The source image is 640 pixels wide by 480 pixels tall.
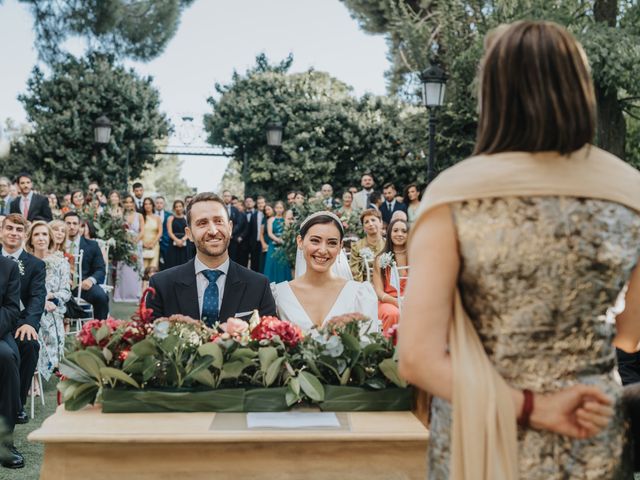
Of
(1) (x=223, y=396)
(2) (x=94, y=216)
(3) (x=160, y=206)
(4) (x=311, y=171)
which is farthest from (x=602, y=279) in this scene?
(4) (x=311, y=171)

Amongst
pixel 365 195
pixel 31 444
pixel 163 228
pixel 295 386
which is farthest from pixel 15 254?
pixel 163 228

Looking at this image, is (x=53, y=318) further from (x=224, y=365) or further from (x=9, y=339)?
(x=224, y=365)

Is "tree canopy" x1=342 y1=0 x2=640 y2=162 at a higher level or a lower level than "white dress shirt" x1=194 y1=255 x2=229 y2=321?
higher

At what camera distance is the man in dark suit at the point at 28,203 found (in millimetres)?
11289

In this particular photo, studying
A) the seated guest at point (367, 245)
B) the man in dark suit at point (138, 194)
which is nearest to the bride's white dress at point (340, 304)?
the seated guest at point (367, 245)

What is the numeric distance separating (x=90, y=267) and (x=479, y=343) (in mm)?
8089

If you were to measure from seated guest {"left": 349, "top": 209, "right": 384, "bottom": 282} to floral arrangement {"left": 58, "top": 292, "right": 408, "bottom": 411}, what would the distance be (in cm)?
534

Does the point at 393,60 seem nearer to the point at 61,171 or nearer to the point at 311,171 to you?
the point at 311,171

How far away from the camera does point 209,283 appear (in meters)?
4.33

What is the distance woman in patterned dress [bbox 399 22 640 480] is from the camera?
1589 mm

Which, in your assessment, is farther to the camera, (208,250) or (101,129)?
(101,129)

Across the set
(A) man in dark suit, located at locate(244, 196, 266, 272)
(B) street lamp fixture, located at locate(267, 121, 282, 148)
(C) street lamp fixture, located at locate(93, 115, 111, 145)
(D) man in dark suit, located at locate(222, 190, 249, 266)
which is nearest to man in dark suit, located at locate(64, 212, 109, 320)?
(D) man in dark suit, located at locate(222, 190, 249, 266)

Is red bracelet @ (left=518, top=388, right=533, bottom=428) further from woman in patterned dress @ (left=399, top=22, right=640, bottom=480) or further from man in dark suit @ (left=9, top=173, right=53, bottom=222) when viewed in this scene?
man in dark suit @ (left=9, top=173, right=53, bottom=222)

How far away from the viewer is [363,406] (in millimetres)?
2707
